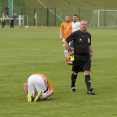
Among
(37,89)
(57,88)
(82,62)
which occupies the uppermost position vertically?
(82,62)

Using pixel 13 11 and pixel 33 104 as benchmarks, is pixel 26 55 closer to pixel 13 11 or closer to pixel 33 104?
pixel 33 104

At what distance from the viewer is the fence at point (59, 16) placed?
2955 inches

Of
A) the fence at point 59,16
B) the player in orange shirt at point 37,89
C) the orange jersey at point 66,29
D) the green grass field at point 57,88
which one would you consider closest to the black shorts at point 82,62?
the green grass field at point 57,88

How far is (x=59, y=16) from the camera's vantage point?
7819cm

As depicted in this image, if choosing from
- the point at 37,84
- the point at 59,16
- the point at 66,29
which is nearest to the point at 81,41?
the point at 37,84

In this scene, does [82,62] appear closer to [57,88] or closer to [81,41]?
[81,41]

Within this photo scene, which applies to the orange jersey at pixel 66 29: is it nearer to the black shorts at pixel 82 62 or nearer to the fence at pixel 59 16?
Result: the black shorts at pixel 82 62

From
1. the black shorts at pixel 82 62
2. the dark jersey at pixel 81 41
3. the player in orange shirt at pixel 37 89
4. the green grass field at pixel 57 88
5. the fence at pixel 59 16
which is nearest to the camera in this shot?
the green grass field at pixel 57 88

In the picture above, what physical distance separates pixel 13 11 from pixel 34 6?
6.43 metres

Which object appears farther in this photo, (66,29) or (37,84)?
(66,29)

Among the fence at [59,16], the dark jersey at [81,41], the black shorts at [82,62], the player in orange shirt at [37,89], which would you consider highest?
the dark jersey at [81,41]

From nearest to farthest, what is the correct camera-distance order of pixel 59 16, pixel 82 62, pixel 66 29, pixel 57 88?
1. pixel 82 62
2. pixel 57 88
3. pixel 66 29
4. pixel 59 16

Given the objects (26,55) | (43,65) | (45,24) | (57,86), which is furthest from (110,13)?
(57,86)

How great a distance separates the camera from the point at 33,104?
1257 centimetres
